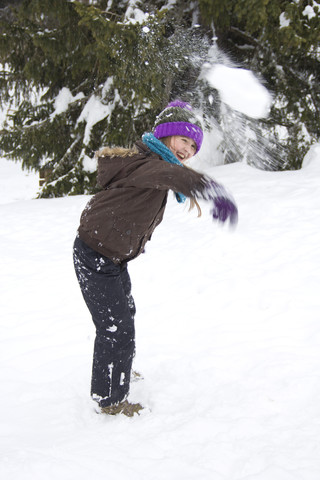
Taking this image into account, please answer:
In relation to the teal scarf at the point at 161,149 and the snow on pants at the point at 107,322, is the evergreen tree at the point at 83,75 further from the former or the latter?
the snow on pants at the point at 107,322

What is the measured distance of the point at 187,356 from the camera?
304 cm

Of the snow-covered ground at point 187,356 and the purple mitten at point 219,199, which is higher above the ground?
the purple mitten at point 219,199

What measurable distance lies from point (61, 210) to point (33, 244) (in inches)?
54.9

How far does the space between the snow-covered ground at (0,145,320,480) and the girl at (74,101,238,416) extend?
331 millimetres

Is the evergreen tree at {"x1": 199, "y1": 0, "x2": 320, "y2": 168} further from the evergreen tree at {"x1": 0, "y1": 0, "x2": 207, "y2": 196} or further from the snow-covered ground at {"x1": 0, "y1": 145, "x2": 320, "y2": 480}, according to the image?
the snow-covered ground at {"x1": 0, "y1": 145, "x2": 320, "y2": 480}

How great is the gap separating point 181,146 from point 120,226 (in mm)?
565

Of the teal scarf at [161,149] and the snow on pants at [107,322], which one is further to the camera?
the snow on pants at [107,322]

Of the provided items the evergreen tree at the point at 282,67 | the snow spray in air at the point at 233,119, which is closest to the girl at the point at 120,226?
the snow spray in air at the point at 233,119

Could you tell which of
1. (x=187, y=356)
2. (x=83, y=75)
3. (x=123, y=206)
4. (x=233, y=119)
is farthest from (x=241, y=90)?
(x=123, y=206)

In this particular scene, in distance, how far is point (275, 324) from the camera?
10.9 feet

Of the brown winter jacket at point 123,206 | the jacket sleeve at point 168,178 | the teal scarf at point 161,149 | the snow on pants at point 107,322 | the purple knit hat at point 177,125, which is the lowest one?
the snow on pants at point 107,322

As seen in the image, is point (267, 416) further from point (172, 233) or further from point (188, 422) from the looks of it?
point (172, 233)

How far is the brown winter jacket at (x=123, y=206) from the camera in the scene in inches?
80.7

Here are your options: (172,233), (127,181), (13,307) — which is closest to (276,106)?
(172,233)
